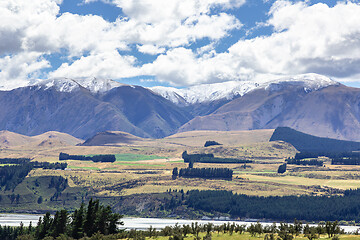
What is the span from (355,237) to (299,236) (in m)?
12.5

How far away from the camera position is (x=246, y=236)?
124188mm

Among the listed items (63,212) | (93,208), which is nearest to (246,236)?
(93,208)

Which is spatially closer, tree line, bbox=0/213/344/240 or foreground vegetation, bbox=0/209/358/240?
tree line, bbox=0/213/344/240

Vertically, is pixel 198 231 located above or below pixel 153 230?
above

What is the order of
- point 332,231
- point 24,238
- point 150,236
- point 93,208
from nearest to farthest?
point 332,231
point 150,236
point 93,208
point 24,238

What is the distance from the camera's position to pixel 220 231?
142000 millimetres

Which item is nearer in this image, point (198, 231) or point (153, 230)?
point (198, 231)

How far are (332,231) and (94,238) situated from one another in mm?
48909

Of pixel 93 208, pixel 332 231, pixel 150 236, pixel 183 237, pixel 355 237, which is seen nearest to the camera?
pixel 355 237

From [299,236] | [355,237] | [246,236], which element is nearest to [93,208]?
[246,236]

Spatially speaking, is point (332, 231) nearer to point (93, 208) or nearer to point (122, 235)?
point (122, 235)

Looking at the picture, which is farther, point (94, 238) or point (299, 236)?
point (94, 238)

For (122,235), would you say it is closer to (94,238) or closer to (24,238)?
(94,238)

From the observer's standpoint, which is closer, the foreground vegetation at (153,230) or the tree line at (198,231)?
the tree line at (198,231)
